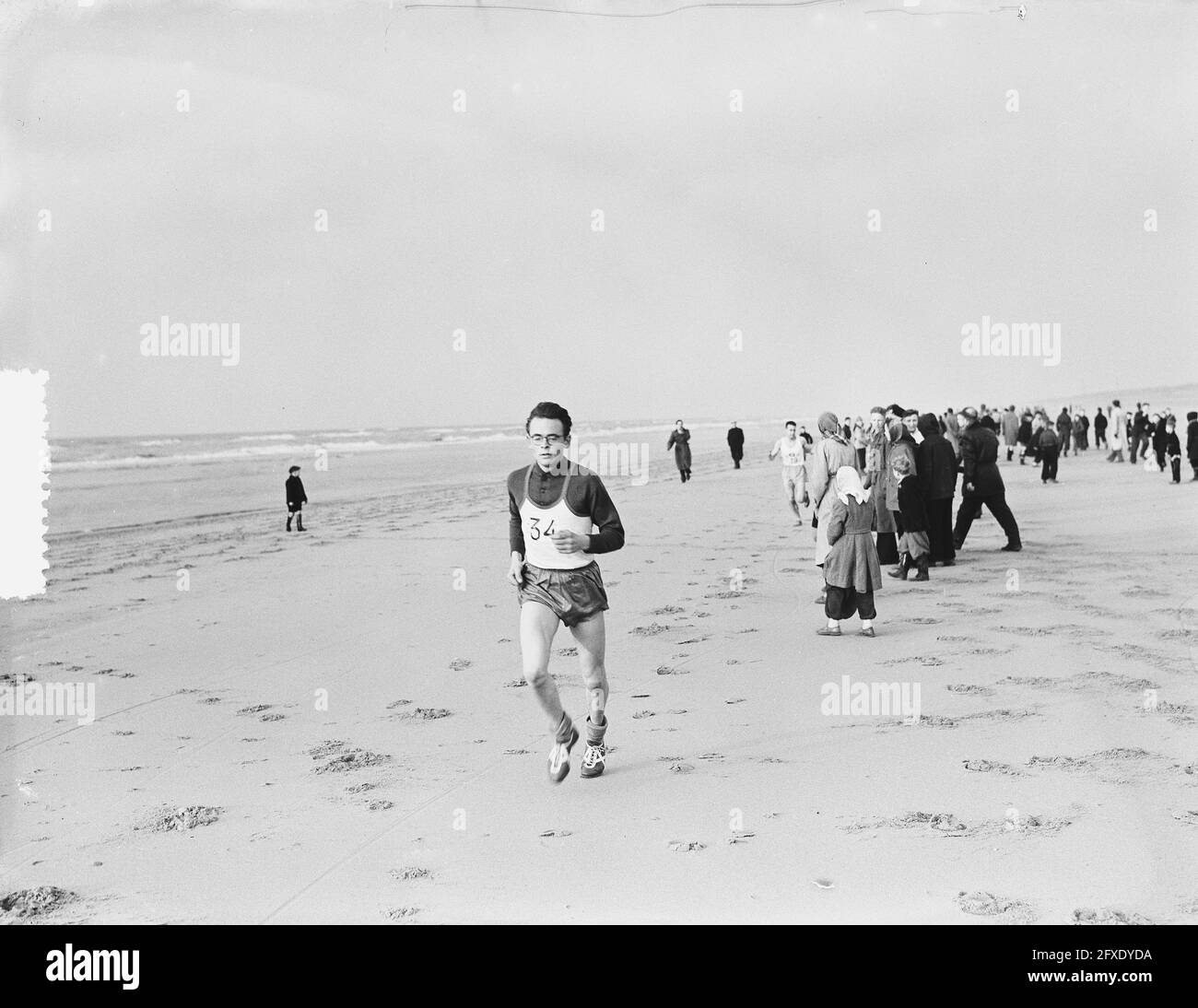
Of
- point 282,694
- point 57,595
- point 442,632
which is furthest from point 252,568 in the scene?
point 282,694

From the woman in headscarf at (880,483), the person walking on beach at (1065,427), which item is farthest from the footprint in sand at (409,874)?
the person walking on beach at (1065,427)

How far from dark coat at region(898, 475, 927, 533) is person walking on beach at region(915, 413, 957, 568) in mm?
50

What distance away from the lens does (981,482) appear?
32.1ft

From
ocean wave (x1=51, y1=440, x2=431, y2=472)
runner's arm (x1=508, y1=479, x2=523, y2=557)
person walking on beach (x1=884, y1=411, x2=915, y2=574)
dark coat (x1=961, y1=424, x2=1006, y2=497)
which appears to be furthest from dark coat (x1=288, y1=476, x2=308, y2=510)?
ocean wave (x1=51, y1=440, x2=431, y2=472)

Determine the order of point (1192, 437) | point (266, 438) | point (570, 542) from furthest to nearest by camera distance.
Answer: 1. point (266, 438)
2. point (1192, 437)
3. point (570, 542)

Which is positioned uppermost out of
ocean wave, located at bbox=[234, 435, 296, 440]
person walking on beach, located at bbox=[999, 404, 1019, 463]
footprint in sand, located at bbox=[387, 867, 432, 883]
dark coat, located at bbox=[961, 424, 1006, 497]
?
ocean wave, located at bbox=[234, 435, 296, 440]

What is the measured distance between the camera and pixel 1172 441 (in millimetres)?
16641

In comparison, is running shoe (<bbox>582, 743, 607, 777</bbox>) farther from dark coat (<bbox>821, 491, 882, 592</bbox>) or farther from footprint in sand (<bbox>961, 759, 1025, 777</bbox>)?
dark coat (<bbox>821, 491, 882, 592</bbox>)

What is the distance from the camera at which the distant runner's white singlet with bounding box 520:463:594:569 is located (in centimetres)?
400

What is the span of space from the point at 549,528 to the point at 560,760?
0.99m

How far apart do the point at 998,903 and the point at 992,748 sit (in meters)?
1.38

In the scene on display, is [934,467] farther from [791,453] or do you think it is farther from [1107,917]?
[1107,917]

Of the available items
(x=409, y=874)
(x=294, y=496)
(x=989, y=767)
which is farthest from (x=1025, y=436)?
(x=409, y=874)

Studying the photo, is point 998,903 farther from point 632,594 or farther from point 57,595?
point 57,595
